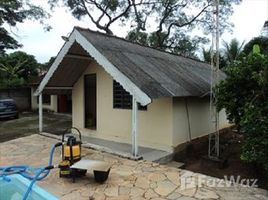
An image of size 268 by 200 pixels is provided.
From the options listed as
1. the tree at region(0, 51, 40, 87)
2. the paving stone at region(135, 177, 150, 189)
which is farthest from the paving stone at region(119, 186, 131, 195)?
the tree at region(0, 51, 40, 87)

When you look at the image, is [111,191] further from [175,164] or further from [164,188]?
[175,164]

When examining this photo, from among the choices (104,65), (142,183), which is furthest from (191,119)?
(142,183)

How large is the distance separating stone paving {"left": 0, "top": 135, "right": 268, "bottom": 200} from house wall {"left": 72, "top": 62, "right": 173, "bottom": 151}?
6.87 feet

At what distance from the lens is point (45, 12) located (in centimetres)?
2277

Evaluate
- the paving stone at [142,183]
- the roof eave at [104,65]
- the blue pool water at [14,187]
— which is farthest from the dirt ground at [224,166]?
the blue pool water at [14,187]

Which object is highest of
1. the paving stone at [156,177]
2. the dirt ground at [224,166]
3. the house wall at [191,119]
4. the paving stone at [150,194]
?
the house wall at [191,119]

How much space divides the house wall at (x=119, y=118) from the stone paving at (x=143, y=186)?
2093mm

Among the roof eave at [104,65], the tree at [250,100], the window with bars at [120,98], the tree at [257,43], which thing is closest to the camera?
the tree at [250,100]

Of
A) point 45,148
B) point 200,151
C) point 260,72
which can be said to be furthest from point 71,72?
point 260,72

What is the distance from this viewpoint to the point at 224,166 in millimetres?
8492

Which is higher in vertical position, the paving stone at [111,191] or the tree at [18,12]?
the tree at [18,12]

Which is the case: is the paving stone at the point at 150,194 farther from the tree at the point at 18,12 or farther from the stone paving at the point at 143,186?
the tree at the point at 18,12

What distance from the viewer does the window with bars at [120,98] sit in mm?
10508

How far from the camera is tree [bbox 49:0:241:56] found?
24.1 m
